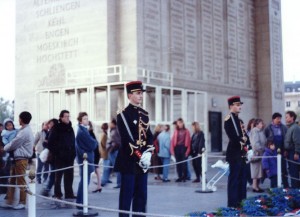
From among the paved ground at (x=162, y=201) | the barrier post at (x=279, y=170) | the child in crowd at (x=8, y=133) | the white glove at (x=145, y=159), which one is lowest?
the paved ground at (x=162, y=201)

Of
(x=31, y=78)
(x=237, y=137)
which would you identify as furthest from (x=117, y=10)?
(x=237, y=137)

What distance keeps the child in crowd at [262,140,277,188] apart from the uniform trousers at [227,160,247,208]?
2.68 meters

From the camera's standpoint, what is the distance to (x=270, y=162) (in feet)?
33.7

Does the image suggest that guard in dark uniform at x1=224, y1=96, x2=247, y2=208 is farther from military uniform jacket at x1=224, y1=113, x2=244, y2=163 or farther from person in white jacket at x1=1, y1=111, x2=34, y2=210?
person in white jacket at x1=1, y1=111, x2=34, y2=210

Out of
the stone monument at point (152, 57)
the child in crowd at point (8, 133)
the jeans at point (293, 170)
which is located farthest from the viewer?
the stone monument at point (152, 57)

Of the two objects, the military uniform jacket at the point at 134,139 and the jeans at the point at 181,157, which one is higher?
the military uniform jacket at the point at 134,139

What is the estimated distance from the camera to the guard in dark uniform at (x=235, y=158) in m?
7.52

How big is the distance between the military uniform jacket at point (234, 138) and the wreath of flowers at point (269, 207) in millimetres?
785

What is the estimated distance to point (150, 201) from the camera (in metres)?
8.91

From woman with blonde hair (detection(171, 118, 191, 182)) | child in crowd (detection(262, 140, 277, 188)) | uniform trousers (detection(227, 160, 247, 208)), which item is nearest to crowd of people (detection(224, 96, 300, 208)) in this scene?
child in crowd (detection(262, 140, 277, 188))

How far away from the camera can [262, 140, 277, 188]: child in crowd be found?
1020 centimetres

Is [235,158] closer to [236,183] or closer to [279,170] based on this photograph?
[236,183]

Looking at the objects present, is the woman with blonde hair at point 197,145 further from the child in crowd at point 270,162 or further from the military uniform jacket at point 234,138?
the military uniform jacket at point 234,138

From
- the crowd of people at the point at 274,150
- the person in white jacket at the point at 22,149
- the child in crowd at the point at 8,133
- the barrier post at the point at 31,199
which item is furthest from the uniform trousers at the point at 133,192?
the child in crowd at the point at 8,133
